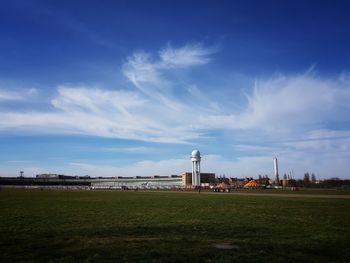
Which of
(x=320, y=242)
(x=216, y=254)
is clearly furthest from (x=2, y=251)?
(x=320, y=242)

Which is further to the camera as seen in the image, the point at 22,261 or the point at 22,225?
the point at 22,225

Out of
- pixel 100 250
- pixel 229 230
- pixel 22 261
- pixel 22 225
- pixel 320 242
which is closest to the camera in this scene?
pixel 22 261

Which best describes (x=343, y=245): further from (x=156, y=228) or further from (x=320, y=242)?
(x=156, y=228)

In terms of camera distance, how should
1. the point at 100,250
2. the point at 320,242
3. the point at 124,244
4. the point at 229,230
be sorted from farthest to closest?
the point at 229,230
the point at 320,242
the point at 124,244
the point at 100,250

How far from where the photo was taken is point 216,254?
50.1 ft

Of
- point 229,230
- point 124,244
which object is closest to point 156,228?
point 229,230

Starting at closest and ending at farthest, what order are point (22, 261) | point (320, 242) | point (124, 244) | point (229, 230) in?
point (22, 261), point (124, 244), point (320, 242), point (229, 230)

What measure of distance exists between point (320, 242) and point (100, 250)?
422 inches

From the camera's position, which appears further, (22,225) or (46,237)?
(22,225)

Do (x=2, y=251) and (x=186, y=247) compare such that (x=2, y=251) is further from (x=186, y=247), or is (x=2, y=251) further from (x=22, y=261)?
(x=186, y=247)

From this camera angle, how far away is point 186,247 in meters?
16.8

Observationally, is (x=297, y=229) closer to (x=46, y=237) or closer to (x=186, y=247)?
(x=186, y=247)

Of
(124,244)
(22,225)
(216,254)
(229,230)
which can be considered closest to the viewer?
(216,254)

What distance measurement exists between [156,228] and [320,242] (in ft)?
31.7
